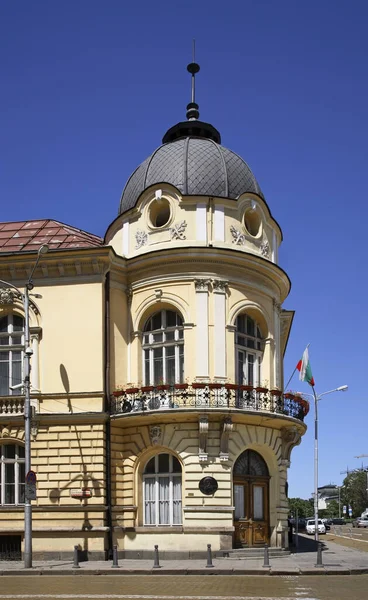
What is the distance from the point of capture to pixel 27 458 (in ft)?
91.2

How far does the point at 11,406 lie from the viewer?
31.7 m

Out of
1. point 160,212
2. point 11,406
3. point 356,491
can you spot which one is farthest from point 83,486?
point 356,491

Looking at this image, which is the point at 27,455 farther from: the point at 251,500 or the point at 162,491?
the point at 251,500

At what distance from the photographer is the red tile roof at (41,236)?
3445cm

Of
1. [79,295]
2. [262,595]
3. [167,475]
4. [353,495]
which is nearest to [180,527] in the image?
[167,475]

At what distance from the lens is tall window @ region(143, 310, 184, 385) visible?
32.6 meters

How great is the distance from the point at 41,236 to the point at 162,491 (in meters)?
11.6

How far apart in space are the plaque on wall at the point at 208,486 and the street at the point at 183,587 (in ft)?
19.5

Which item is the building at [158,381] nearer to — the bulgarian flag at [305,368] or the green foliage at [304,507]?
the bulgarian flag at [305,368]

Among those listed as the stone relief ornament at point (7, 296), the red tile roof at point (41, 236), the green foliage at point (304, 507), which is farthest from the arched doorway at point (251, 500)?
the green foliage at point (304, 507)

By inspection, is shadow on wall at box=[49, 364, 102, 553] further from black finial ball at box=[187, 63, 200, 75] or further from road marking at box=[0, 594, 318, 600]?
black finial ball at box=[187, 63, 200, 75]

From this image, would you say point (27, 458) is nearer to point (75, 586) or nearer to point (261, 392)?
point (75, 586)

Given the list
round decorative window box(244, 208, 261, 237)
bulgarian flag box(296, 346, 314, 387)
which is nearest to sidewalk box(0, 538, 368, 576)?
bulgarian flag box(296, 346, 314, 387)

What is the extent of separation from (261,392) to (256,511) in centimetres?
466
